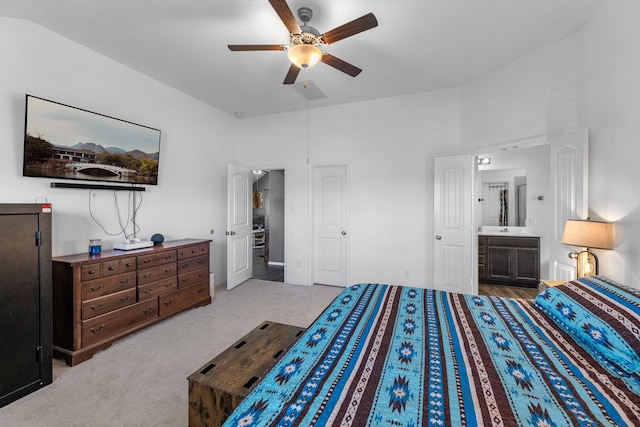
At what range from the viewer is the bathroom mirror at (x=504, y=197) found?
480 cm

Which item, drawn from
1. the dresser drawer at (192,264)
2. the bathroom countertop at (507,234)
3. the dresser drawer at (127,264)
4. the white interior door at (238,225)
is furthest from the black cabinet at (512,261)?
the dresser drawer at (127,264)

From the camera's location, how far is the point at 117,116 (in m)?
3.19

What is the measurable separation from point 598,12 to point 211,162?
4.80 m

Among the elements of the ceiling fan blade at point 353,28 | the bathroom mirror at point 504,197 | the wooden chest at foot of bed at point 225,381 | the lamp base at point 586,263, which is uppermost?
the ceiling fan blade at point 353,28

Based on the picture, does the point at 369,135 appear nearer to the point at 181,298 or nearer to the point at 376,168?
the point at 376,168

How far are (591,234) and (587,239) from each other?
45mm

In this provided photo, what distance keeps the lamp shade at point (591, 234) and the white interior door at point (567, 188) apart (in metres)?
0.30

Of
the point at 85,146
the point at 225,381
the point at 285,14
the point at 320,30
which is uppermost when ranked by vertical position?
the point at 320,30

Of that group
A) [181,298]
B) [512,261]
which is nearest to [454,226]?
[512,261]

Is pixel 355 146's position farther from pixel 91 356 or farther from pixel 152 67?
pixel 91 356

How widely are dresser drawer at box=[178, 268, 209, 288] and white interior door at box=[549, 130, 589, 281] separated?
4034 millimetres

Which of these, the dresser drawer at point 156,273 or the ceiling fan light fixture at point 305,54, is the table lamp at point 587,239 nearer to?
the ceiling fan light fixture at point 305,54

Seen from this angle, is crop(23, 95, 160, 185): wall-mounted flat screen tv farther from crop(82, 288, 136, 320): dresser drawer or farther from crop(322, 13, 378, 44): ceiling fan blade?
crop(322, 13, 378, 44): ceiling fan blade

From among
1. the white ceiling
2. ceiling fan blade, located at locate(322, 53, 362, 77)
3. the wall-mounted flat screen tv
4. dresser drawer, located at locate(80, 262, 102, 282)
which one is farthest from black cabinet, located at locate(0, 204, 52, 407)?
ceiling fan blade, located at locate(322, 53, 362, 77)
